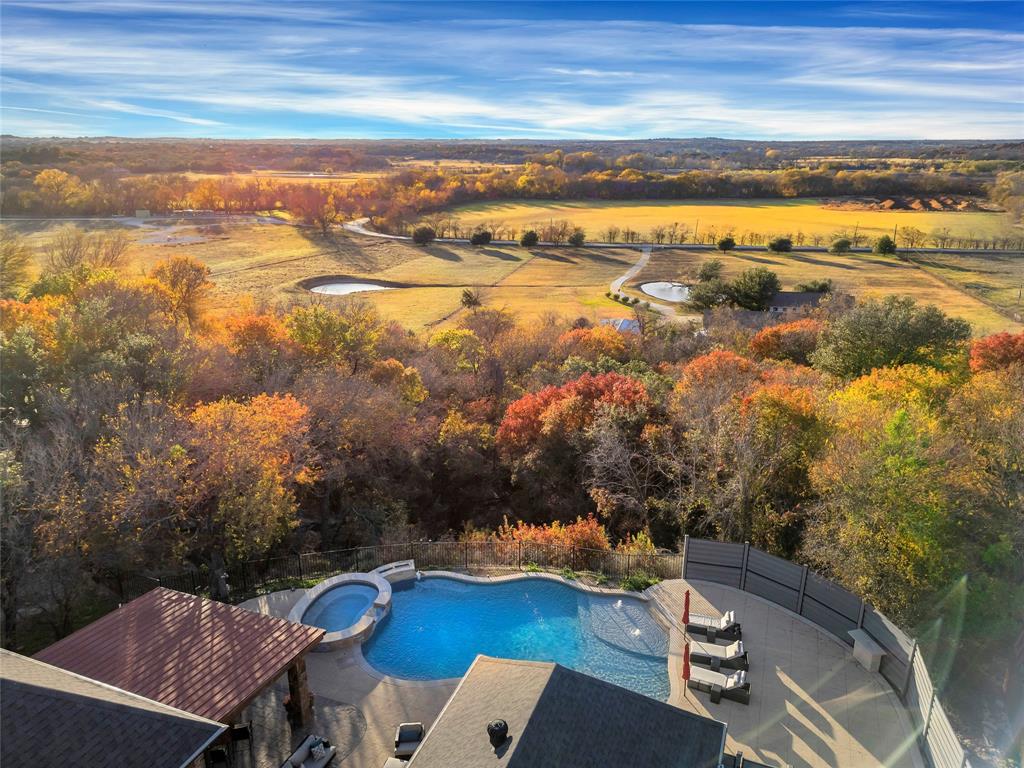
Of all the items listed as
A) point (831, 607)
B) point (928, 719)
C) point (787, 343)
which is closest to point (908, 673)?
point (928, 719)

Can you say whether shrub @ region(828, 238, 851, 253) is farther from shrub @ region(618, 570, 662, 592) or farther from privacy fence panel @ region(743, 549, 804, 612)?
shrub @ region(618, 570, 662, 592)

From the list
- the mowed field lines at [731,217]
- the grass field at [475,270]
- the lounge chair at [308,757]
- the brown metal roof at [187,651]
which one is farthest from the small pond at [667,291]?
the lounge chair at [308,757]

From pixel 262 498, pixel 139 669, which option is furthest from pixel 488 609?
pixel 139 669

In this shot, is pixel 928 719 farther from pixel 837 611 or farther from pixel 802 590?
pixel 802 590

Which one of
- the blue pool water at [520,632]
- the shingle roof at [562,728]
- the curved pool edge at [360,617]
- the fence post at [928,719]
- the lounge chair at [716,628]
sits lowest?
the blue pool water at [520,632]

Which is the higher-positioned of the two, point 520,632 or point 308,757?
point 308,757

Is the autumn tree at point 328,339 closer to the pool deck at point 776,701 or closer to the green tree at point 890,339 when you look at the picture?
the pool deck at point 776,701

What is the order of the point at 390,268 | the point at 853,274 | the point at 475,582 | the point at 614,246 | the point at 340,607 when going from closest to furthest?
the point at 340,607 → the point at 475,582 → the point at 853,274 → the point at 390,268 → the point at 614,246

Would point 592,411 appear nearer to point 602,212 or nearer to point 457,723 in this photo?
point 457,723
